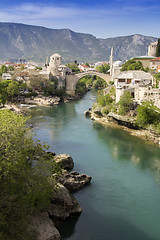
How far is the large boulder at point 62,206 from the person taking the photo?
41.9 feet

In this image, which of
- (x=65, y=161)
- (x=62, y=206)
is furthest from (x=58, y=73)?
(x=62, y=206)

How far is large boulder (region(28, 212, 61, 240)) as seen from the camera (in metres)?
10.5

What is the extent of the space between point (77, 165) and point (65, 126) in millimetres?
11563

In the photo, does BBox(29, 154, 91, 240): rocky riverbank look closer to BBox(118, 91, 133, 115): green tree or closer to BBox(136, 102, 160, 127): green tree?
BBox(136, 102, 160, 127): green tree

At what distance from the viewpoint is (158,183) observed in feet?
55.9

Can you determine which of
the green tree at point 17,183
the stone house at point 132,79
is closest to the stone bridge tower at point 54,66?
the stone house at point 132,79

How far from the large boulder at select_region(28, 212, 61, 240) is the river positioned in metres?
1.23

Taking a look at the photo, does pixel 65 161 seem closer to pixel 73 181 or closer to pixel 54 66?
pixel 73 181

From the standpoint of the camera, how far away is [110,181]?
55.6 feet

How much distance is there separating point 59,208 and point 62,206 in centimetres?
18

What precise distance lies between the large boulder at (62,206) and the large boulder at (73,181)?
1881mm

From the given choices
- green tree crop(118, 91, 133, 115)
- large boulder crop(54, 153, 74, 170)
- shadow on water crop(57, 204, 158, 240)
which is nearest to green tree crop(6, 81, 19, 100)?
green tree crop(118, 91, 133, 115)

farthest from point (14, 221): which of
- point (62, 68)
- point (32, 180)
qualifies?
point (62, 68)

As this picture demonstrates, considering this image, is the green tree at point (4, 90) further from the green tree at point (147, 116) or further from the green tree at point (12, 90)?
the green tree at point (147, 116)
